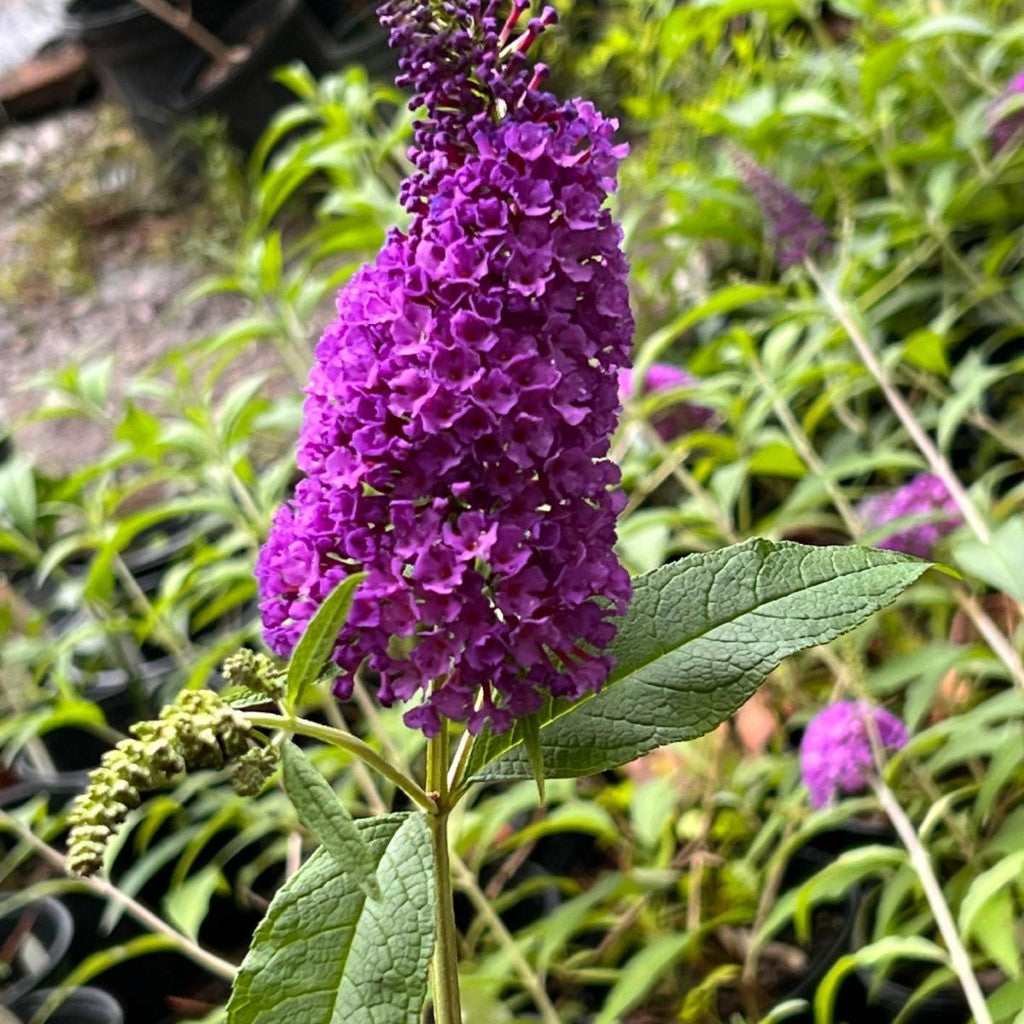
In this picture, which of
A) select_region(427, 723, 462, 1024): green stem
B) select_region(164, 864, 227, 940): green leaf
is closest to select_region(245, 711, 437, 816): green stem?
select_region(427, 723, 462, 1024): green stem

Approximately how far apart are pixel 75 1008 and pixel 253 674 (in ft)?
4.85

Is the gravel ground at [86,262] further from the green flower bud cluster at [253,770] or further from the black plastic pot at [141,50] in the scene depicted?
the green flower bud cluster at [253,770]

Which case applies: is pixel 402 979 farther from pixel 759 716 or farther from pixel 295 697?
pixel 759 716

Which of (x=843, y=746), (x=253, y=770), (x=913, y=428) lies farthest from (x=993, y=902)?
(x=253, y=770)

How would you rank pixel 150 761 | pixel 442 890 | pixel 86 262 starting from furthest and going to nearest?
pixel 86 262
pixel 442 890
pixel 150 761

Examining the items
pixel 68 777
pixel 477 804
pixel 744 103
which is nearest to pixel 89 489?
pixel 68 777

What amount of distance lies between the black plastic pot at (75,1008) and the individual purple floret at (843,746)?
1.10m

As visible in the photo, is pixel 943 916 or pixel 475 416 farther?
pixel 943 916

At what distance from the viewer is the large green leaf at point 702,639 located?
2.15 feet

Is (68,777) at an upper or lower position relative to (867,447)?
upper

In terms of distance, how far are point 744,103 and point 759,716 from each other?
1.02 m

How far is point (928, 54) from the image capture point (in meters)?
2.16

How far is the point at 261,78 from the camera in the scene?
15.6ft

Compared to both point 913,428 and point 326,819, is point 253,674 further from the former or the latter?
point 913,428
